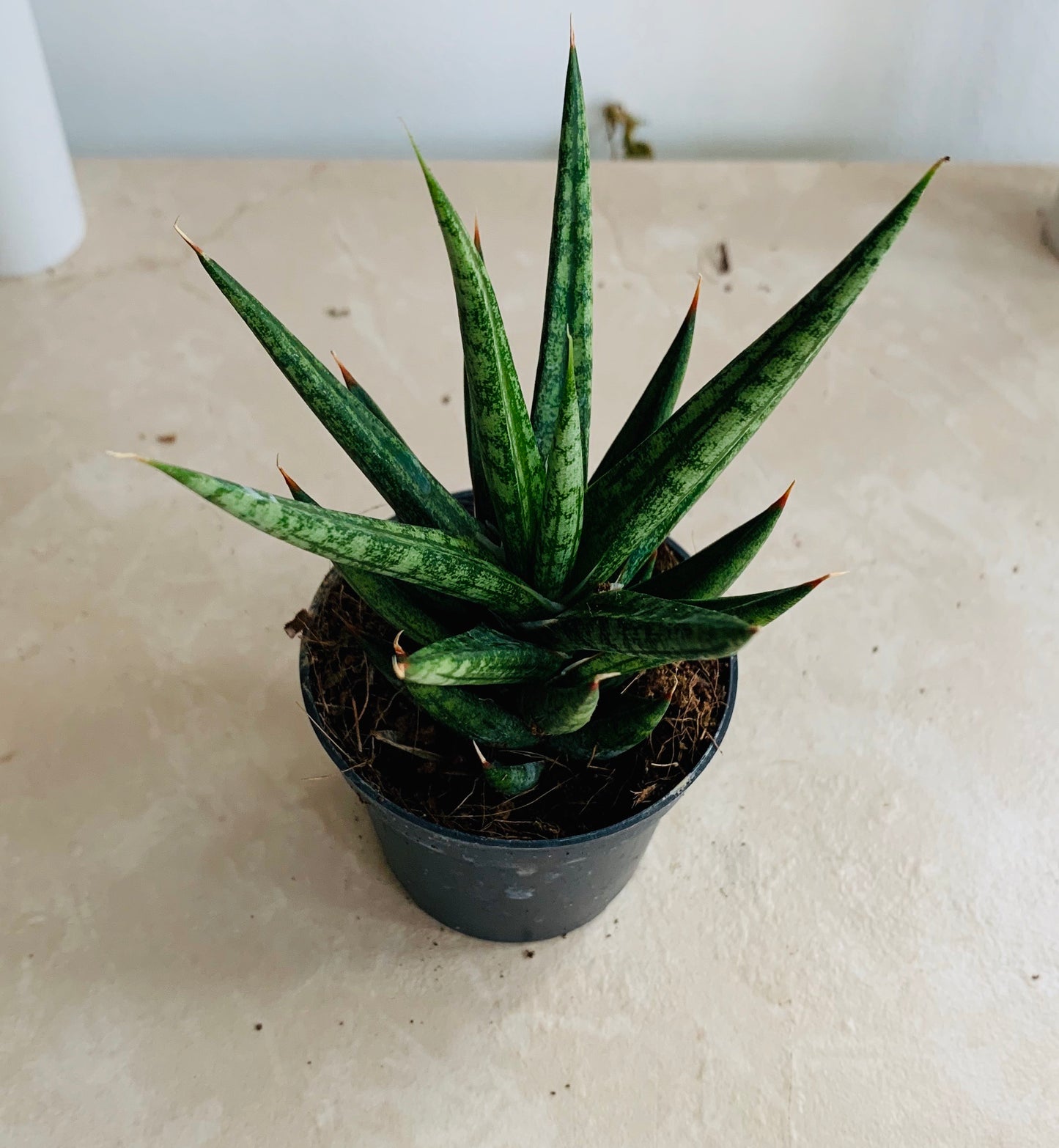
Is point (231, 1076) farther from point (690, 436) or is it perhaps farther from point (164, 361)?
point (164, 361)

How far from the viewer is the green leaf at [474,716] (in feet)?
1.61

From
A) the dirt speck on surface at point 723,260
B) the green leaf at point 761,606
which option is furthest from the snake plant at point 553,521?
the dirt speck on surface at point 723,260

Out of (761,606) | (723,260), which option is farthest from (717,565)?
(723,260)

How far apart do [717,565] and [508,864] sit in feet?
0.62

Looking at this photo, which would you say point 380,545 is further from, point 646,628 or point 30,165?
point 30,165

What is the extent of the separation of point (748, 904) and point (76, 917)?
1.41 ft

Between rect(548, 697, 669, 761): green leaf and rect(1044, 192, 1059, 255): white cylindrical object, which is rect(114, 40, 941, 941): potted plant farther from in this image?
rect(1044, 192, 1059, 255): white cylindrical object

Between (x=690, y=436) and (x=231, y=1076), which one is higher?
(x=690, y=436)

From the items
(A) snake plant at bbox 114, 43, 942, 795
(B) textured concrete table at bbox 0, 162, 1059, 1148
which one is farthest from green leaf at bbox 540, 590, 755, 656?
(B) textured concrete table at bbox 0, 162, 1059, 1148

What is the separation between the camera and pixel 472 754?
58cm

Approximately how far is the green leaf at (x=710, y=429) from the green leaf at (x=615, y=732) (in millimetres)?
65

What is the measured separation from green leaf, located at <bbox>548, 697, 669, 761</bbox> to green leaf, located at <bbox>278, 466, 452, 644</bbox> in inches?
3.3

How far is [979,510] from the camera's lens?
36.3 inches

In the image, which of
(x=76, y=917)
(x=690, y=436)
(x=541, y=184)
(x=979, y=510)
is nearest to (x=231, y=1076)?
(x=76, y=917)
